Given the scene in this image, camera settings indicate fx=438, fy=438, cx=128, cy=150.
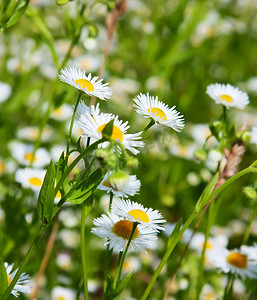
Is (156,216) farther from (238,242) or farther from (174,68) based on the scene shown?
(174,68)

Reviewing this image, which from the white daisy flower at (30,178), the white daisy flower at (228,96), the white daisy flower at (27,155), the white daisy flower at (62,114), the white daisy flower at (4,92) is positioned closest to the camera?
the white daisy flower at (228,96)

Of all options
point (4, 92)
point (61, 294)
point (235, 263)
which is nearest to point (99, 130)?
point (235, 263)

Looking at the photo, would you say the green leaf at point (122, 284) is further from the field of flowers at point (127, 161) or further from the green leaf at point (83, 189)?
the green leaf at point (83, 189)

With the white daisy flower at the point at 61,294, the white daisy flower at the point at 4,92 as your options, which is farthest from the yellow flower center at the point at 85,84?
the white daisy flower at the point at 4,92

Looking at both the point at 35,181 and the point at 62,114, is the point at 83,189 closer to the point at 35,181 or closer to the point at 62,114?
the point at 35,181

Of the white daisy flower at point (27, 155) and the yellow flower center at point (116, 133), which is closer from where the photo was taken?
the yellow flower center at point (116, 133)

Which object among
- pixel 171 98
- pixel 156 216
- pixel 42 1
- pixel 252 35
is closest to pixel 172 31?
pixel 171 98
